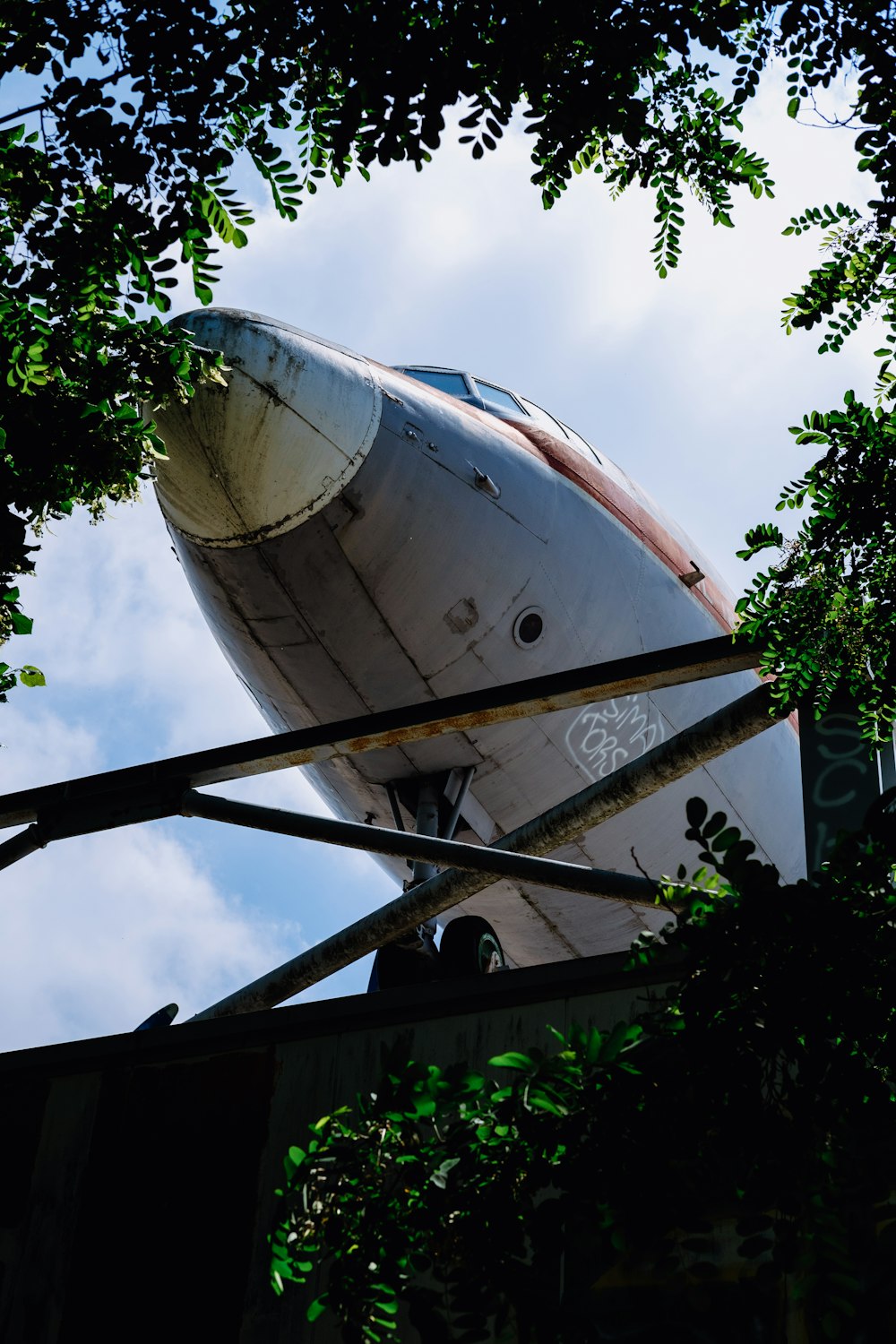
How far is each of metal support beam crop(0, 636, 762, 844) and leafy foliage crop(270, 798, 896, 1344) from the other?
5148mm

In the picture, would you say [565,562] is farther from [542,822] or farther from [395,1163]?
[395,1163]

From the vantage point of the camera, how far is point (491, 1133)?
4281mm

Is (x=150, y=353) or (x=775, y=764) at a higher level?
(x=775, y=764)

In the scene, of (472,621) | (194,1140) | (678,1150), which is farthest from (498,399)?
(678,1150)

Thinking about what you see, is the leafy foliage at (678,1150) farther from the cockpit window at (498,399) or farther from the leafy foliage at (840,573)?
the cockpit window at (498,399)

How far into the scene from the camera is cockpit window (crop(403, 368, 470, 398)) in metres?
15.7

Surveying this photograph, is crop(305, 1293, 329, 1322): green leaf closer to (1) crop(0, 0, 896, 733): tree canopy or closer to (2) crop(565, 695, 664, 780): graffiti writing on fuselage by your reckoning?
(1) crop(0, 0, 896, 733): tree canopy

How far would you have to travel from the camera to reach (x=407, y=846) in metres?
10.2

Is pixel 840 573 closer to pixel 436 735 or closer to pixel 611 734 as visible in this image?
pixel 436 735

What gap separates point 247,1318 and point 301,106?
6.23m

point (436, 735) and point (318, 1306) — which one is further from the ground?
point (436, 735)

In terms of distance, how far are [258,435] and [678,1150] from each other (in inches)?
344

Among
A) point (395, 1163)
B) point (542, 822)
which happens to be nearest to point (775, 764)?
point (542, 822)

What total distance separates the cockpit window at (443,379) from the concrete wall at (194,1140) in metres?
9.18
